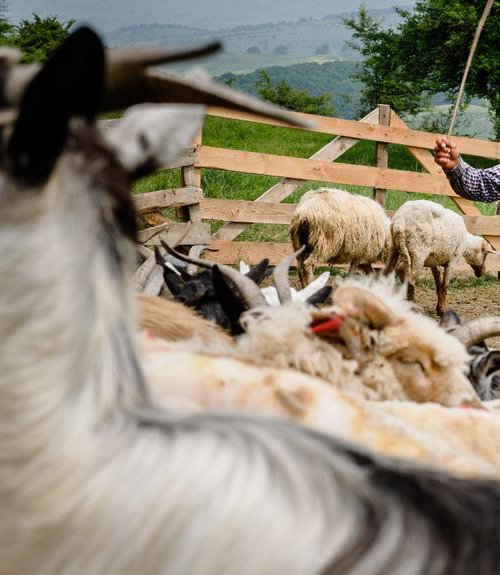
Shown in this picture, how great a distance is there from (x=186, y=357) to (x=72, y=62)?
106cm

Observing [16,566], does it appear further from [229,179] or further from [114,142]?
[229,179]

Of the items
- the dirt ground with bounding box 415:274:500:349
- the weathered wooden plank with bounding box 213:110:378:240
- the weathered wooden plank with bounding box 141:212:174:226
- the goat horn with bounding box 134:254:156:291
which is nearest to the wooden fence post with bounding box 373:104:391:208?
the weathered wooden plank with bounding box 213:110:378:240

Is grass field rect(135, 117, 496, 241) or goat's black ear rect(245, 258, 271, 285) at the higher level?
goat's black ear rect(245, 258, 271, 285)

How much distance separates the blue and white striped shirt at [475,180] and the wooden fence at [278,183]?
3.98 m

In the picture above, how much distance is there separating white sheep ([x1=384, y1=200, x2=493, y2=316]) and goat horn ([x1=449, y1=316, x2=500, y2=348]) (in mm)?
6426

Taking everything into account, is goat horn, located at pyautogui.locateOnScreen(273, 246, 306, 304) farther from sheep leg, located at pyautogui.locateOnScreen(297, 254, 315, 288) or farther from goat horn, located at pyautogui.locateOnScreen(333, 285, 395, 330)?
sheep leg, located at pyautogui.locateOnScreen(297, 254, 315, 288)

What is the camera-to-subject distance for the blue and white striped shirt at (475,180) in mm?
6320

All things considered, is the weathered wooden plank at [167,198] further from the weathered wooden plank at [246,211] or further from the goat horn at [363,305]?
the goat horn at [363,305]

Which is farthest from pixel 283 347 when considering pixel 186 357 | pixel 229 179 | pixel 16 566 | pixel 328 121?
pixel 229 179

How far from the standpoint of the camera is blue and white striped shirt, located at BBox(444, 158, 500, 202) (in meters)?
6.32

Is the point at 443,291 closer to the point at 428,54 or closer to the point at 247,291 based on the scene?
the point at 247,291

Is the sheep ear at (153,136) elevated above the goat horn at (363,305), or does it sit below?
above

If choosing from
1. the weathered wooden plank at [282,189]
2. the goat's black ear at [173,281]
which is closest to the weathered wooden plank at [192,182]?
the weathered wooden plank at [282,189]

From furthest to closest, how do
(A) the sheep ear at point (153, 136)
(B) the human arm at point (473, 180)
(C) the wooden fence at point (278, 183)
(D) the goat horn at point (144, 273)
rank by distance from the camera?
(C) the wooden fence at point (278, 183) < (B) the human arm at point (473, 180) < (D) the goat horn at point (144, 273) < (A) the sheep ear at point (153, 136)
